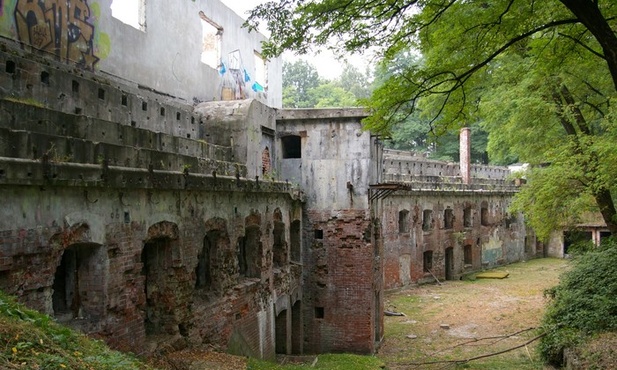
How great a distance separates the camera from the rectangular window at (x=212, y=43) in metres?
16.7

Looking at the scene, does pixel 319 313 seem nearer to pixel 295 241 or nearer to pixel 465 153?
pixel 295 241

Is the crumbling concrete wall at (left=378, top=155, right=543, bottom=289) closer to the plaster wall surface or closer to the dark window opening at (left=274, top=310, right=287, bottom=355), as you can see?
the dark window opening at (left=274, top=310, right=287, bottom=355)

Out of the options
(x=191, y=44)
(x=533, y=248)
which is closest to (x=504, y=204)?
(x=533, y=248)

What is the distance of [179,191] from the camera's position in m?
8.93

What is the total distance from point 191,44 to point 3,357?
12.5 meters

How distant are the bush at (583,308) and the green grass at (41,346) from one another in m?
9.75

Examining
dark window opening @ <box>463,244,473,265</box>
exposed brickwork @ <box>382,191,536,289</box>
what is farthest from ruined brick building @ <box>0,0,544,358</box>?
dark window opening @ <box>463,244,473,265</box>

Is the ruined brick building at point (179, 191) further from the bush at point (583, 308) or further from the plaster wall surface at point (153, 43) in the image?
the bush at point (583, 308)

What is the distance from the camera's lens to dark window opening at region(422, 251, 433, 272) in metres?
26.9

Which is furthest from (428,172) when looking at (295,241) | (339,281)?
(295,241)

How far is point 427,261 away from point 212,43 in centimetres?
1633

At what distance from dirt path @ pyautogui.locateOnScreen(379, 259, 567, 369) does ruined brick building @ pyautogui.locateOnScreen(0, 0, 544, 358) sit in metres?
1.39

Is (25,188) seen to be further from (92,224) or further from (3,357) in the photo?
(3,357)

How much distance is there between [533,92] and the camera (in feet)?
47.7
